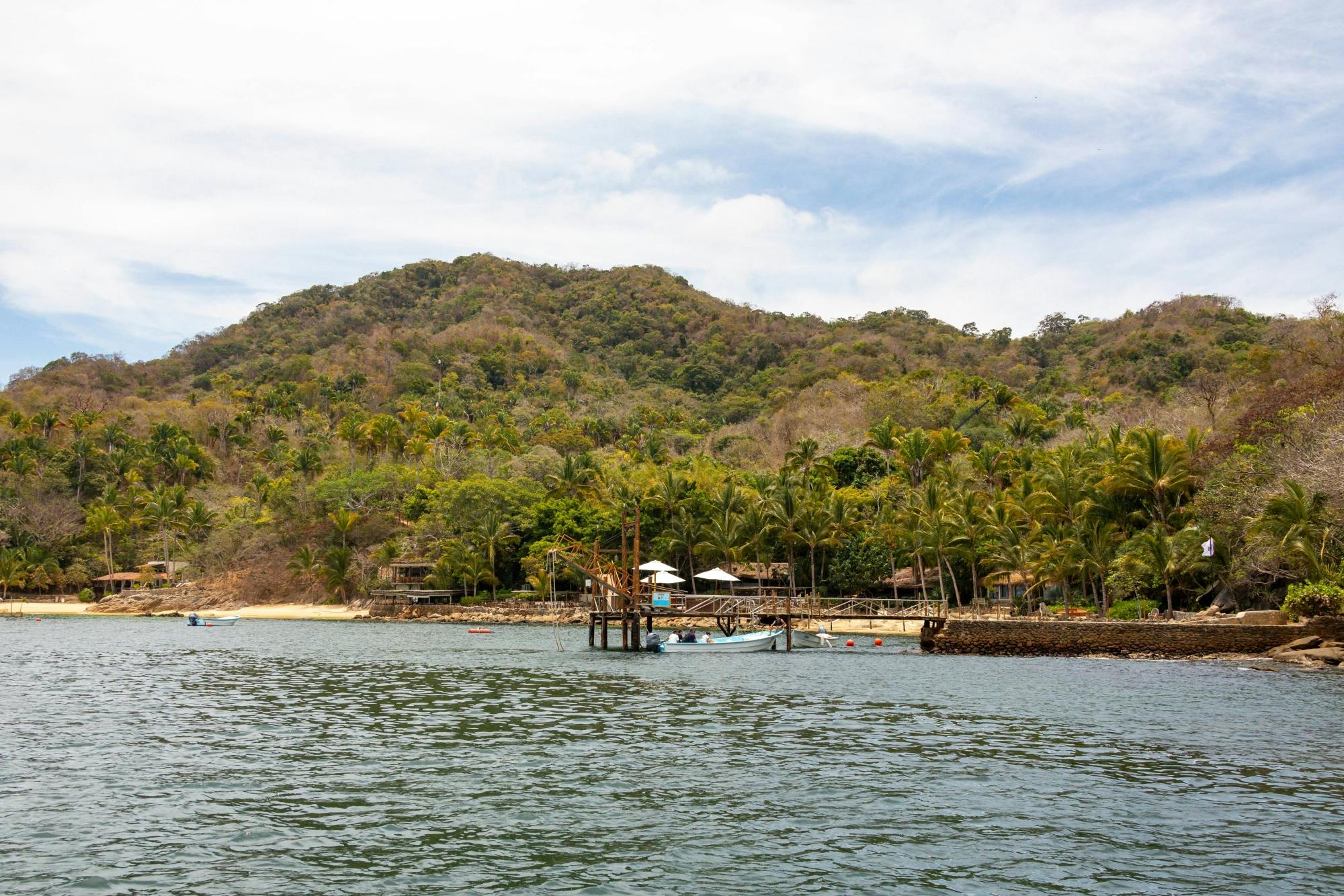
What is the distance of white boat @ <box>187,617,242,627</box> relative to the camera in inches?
2806

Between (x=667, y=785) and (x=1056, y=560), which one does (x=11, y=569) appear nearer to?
(x=1056, y=560)

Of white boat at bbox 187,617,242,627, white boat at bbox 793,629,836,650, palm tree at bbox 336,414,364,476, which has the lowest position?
white boat at bbox 793,629,836,650

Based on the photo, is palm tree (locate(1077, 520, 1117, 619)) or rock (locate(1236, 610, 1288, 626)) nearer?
rock (locate(1236, 610, 1288, 626))

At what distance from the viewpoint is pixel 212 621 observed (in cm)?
7331

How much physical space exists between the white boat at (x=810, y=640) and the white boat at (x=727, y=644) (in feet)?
12.3

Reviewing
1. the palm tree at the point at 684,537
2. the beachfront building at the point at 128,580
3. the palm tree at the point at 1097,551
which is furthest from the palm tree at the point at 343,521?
the palm tree at the point at 1097,551

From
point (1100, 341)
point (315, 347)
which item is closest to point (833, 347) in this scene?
point (1100, 341)

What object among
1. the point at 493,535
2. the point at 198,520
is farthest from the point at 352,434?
the point at 493,535

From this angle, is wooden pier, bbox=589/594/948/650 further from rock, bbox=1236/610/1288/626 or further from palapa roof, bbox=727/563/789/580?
rock, bbox=1236/610/1288/626

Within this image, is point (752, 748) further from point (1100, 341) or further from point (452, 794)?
point (1100, 341)

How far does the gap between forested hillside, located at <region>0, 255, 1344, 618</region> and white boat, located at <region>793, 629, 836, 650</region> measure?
12.9 metres

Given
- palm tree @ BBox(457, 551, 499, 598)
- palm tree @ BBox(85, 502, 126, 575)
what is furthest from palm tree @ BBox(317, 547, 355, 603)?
palm tree @ BBox(85, 502, 126, 575)

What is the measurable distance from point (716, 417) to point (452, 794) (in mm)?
119964

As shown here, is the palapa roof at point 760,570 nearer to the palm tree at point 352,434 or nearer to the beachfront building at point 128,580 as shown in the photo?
the palm tree at point 352,434
